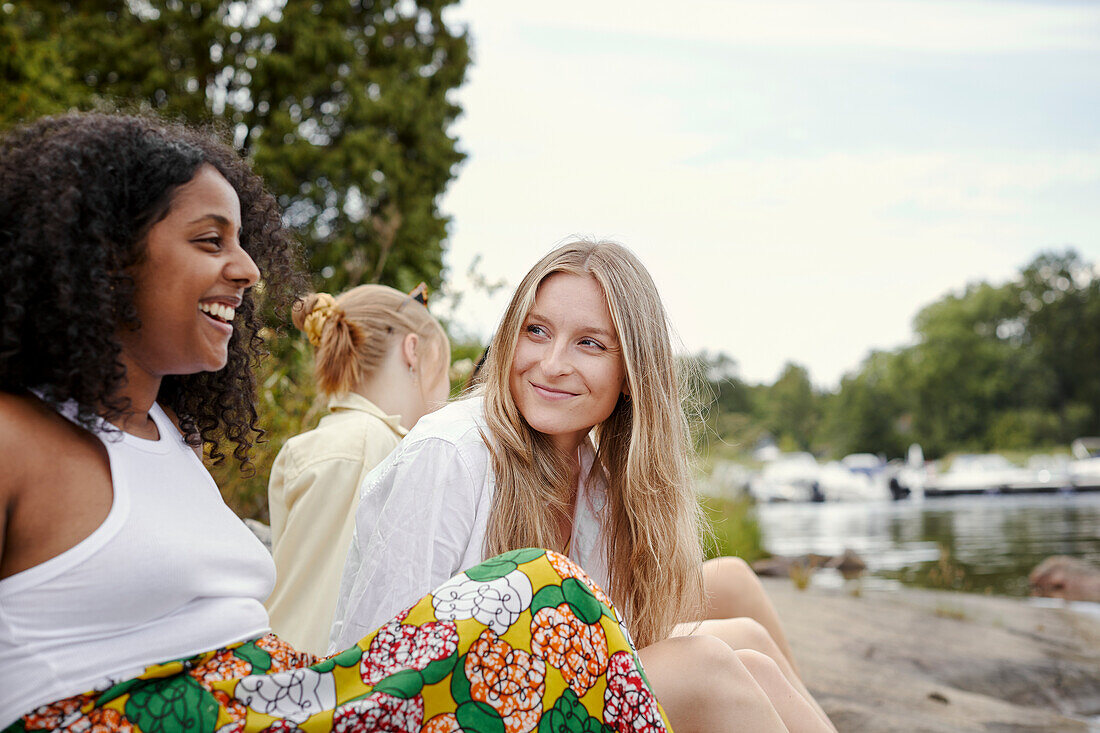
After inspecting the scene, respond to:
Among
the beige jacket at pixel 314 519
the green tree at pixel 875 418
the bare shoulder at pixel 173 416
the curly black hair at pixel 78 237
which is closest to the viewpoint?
the curly black hair at pixel 78 237

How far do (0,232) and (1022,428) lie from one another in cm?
6007

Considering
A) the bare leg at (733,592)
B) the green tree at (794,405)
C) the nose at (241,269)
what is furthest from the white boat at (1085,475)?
the green tree at (794,405)

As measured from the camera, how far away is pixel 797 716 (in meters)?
2.21

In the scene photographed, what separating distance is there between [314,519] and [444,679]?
4.68ft

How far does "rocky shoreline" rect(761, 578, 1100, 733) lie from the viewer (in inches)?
162

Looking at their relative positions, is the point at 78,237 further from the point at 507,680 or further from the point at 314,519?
the point at 314,519

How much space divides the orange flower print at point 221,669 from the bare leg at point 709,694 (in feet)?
2.78

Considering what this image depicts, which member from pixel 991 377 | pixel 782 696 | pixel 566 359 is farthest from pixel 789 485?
pixel 566 359

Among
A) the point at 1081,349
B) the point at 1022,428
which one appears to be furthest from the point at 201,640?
the point at 1081,349

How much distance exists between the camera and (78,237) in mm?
1377

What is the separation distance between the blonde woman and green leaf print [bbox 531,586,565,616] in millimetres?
481

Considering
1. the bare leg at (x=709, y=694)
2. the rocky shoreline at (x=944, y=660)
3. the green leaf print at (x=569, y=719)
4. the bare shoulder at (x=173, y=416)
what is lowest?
the rocky shoreline at (x=944, y=660)

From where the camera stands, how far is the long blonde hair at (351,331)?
3.16 m

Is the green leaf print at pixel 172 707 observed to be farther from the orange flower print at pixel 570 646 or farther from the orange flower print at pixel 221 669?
the orange flower print at pixel 570 646
